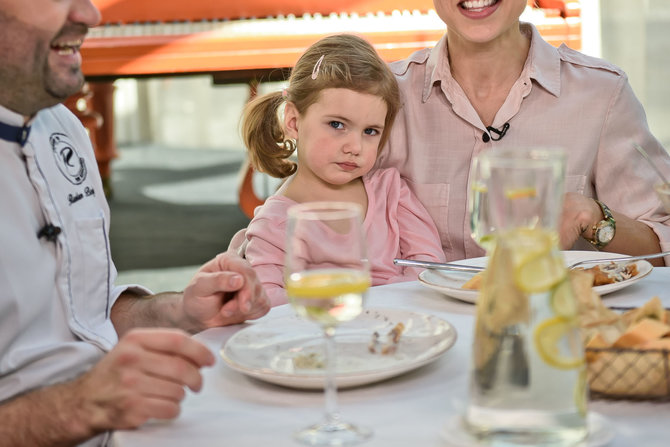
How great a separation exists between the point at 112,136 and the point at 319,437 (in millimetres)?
5446

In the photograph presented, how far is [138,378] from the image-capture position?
1017 mm

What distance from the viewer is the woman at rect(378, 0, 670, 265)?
2.01 metres

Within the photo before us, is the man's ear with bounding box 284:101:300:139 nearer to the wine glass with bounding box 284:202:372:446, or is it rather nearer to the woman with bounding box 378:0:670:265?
the woman with bounding box 378:0:670:265

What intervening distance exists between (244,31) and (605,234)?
232 cm

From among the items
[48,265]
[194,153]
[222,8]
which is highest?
[222,8]

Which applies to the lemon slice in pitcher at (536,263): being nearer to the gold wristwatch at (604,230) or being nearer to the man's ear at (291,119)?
the gold wristwatch at (604,230)

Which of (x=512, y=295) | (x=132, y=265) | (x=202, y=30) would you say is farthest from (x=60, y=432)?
(x=132, y=265)

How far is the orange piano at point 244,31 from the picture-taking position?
3.73m

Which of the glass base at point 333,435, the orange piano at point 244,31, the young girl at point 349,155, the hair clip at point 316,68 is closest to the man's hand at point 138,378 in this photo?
the glass base at point 333,435

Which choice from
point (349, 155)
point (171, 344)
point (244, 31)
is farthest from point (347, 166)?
point (244, 31)

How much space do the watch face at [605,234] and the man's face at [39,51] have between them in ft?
3.25

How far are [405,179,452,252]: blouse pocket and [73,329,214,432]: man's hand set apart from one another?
3.71ft

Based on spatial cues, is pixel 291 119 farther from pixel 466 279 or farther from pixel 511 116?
pixel 466 279

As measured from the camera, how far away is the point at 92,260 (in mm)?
1407
